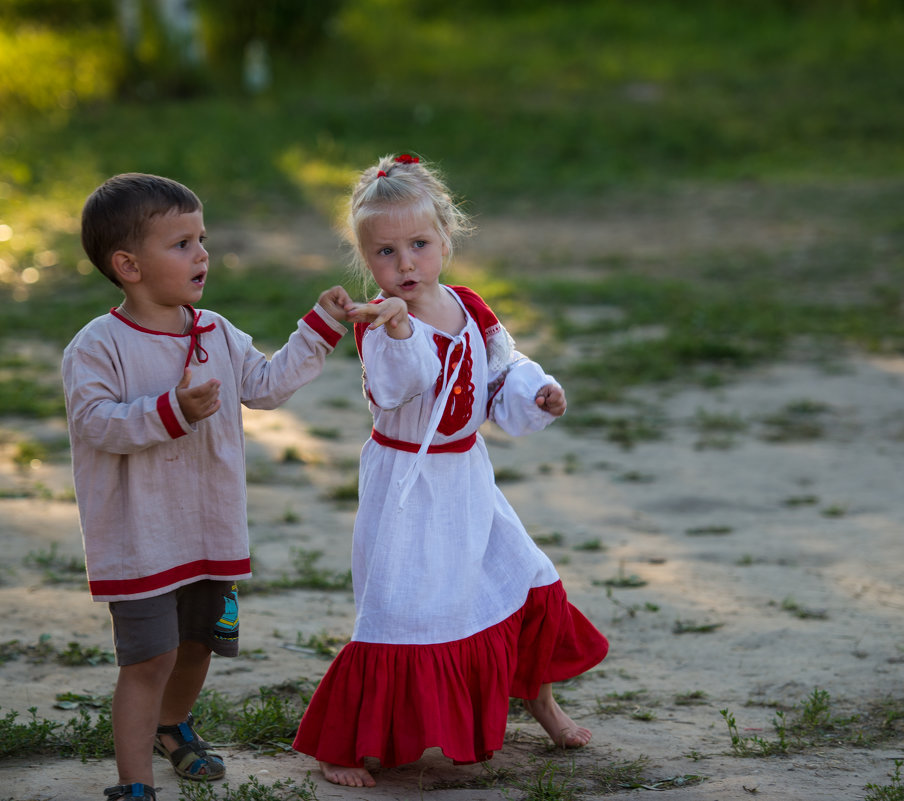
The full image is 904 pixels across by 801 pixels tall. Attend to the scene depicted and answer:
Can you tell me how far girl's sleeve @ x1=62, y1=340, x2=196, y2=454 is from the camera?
7.96ft

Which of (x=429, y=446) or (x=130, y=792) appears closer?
(x=130, y=792)

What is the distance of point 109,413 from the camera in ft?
7.98

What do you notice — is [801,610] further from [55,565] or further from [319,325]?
[55,565]

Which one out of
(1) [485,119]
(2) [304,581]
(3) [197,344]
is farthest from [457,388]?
(1) [485,119]

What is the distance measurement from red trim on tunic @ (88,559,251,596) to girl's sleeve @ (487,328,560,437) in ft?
2.47

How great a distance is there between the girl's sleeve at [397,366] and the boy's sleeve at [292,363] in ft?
0.31

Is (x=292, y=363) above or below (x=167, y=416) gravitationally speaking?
above

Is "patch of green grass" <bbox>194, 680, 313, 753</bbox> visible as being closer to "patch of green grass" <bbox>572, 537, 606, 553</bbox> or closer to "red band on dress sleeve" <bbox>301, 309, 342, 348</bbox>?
"red band on dress sleeve" <bbox>301, 309, 342, 348</bbox>

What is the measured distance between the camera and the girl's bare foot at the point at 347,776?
110 inches

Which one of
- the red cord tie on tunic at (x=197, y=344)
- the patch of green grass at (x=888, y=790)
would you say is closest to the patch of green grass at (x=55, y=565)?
the red cord tie on tunic at (x=197, y=344)

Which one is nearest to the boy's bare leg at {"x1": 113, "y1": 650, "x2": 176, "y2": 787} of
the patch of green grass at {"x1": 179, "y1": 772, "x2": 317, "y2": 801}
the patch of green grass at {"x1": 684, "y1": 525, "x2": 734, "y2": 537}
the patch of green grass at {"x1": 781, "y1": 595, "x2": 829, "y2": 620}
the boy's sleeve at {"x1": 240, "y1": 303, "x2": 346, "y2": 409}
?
the patch of green grass at {"x1": 179, "y1": 772, "x2": 317, "y2": 801}

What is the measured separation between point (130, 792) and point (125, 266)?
3.67 feet

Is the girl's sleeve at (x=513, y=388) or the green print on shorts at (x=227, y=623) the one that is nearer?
the green print on shorts at (x=227, y=623)

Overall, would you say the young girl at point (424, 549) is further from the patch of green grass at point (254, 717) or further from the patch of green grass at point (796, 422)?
the patch of green grass at point (796, 422)
